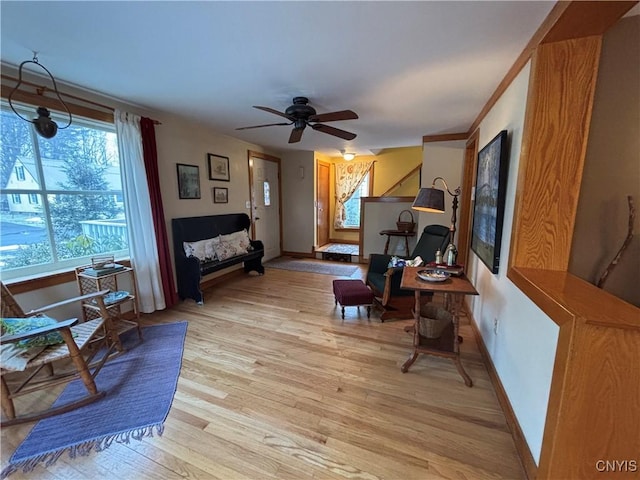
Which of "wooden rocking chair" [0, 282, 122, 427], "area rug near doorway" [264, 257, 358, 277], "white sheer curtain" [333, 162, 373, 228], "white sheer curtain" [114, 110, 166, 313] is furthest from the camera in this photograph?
"white sheer curtain" [333, 162, 373, 228]

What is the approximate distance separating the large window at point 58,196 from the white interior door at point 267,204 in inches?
94.4

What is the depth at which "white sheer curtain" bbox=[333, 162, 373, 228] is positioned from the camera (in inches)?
253

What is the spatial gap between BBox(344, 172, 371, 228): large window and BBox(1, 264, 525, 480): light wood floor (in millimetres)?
4185

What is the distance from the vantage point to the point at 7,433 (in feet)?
5.08

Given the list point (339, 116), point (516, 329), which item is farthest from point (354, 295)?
point (339, 116)

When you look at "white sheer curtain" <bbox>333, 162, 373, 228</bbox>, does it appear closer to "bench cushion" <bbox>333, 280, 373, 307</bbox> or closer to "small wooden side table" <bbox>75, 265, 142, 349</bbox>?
"bench cushion" <bbox>333, 280, 373, 307</bbox>

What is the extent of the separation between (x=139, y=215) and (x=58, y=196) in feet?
2.10

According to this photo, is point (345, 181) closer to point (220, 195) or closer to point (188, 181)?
point (220, 195)

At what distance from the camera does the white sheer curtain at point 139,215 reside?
8.97 ft

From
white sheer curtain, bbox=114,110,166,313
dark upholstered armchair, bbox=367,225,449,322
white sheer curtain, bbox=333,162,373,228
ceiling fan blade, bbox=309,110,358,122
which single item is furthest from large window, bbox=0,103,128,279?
white sheer curtain, bbox=333,162,373,228

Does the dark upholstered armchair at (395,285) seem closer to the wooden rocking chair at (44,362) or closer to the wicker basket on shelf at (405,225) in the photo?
the wicker basket on shelf at (405,225)

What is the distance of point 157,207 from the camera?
3.06m

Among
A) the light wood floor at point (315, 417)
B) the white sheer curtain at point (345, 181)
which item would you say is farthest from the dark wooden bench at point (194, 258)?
the white sheer curtain at point (345, 181)

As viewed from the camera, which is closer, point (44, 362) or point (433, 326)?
point (44, 362)
